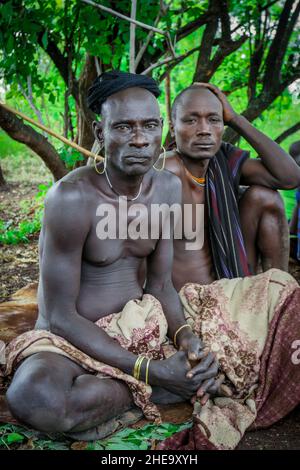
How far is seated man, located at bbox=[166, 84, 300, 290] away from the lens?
316 centimetres

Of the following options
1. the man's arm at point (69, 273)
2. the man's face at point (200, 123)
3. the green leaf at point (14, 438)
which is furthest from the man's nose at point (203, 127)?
the green leaf at point (14, 438)

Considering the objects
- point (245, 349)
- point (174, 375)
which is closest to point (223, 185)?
point (245, 349)

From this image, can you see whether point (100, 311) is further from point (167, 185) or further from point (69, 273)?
point (167, 185)

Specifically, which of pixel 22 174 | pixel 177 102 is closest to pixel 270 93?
pixel 177 102

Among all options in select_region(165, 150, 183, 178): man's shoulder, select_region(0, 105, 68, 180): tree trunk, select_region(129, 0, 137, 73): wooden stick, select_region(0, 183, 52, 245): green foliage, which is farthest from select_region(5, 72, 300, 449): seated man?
select_region(0, 183, 52, 245): green foliage

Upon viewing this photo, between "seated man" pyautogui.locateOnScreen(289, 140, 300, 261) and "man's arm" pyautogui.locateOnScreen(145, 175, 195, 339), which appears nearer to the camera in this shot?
"man's arm" pyautogui.locateOnScreen(145, 175, 195, 339)

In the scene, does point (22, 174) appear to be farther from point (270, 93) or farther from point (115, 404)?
point (115, 404)

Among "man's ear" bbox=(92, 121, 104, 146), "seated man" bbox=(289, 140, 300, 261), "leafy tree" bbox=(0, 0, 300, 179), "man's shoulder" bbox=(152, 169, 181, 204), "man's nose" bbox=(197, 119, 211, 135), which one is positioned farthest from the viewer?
"seated man" bbox=(289, 140, 300, 261)

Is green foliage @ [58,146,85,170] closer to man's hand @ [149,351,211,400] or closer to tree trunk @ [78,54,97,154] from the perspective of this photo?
tree trunk @ [78,54,97,154]

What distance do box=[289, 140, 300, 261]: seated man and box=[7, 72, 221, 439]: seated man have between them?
2.59m

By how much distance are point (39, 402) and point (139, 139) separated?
1.12 m

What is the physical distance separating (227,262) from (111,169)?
3.33 feet

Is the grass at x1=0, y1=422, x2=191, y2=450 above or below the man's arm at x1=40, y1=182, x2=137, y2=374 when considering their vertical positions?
below

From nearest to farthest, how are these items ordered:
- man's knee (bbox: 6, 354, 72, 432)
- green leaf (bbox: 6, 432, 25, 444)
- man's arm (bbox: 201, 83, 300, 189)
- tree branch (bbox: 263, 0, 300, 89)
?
man's knee (bbox: 6, 354, 72, 432)
green leaf (bbox: 6, 432, 25, 444)
man's arm (bbox: 201, 83, 300, 189)
tree branch (bbox: 263, 0, 300, 89)
